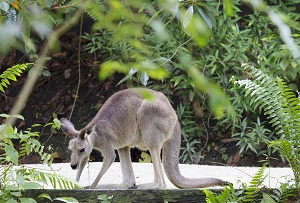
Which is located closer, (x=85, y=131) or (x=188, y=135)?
(x=85, y=131)

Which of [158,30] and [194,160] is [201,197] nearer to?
[158,30]

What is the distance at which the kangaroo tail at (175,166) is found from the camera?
492 cm

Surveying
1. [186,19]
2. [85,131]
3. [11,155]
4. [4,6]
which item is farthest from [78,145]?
[186,19]

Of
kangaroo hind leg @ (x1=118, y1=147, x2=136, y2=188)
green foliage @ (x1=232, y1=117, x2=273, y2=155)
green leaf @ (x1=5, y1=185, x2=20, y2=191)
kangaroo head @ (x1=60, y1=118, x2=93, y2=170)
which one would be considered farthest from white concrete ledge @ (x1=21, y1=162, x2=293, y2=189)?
green leaf @ (x1=5, y1=185, x2=20, y2=191)

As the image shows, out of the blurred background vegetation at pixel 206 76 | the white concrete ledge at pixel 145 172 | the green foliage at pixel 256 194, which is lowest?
the green foliage at pixel 256 194

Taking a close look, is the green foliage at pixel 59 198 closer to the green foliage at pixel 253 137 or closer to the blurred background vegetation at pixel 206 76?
the blurred background vegetation at pixel 206 76

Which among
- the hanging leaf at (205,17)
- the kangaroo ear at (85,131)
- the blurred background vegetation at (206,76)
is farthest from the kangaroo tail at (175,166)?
the hanging leaf at (205,17)

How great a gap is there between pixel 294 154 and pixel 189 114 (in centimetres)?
488

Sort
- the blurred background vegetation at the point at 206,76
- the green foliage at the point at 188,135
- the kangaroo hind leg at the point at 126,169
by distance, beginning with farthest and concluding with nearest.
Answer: the green foliage at the point at 188,135 → the blurred background vegetation at the point at 206,76 → the kangaroo hind leg at the point at 126,169

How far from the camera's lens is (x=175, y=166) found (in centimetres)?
520

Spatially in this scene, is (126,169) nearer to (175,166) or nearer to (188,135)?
(175,166)

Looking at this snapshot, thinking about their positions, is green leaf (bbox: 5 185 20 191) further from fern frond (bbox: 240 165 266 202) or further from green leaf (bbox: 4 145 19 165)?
fern frond (bbox: 240 165 266 202)

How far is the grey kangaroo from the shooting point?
5.14 metres

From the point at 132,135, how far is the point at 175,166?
1.40ft
